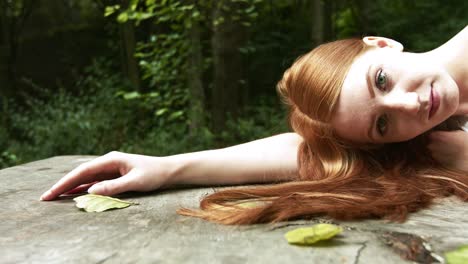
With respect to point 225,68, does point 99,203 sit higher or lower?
lower

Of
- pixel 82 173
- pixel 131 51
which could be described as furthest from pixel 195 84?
pixel 82 173

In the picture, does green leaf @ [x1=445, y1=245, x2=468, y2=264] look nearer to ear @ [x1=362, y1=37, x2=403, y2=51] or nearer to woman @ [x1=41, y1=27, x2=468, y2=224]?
woman @ [x1=41, y1=27, x2=468, y2=224]

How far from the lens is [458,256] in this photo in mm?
987

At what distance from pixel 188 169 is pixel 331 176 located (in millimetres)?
606

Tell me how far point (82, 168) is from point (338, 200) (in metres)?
1.01

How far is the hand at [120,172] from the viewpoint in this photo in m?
1.71

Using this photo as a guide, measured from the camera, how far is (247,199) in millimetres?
1598

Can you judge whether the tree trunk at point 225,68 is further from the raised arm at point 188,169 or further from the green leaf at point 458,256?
the green leaf at point 458,256

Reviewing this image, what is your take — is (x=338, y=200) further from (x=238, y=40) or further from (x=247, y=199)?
(x=238, y=40)

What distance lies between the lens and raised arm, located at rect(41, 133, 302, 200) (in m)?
1.75

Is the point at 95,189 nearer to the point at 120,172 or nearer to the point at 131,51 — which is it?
the point at 120,172

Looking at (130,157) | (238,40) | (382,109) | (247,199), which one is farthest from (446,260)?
(238,40)

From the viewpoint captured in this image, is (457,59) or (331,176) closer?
(331,176)

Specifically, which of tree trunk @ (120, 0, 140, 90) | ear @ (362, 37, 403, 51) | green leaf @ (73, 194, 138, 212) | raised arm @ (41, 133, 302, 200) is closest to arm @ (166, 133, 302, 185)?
raised arm @ (41, 133, 302, 200)
